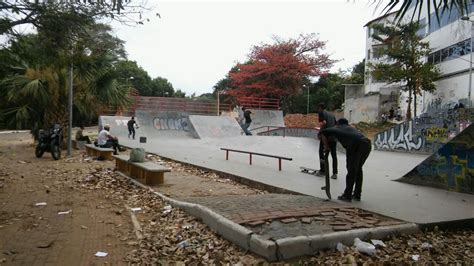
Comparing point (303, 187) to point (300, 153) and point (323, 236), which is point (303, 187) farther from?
point (300, 153)

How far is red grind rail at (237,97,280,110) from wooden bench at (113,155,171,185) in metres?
23.8

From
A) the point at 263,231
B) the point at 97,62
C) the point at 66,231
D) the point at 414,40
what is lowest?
the point at 66,231

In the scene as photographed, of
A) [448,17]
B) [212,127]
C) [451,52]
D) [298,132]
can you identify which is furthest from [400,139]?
[451,52]

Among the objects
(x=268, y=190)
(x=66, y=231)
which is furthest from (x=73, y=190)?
(x=268, y=190)

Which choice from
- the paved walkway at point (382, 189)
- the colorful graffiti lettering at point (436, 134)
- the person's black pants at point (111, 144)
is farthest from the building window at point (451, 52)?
the person's black pants at point (111, 144)

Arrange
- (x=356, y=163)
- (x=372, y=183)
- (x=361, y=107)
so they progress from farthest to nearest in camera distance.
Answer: (x=361, y=107) → (x=372, y=183) → (x=356, y=163)

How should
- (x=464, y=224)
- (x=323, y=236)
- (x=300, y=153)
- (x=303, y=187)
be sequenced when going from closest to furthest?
(x=323, y=236)
(x=464, y=224)
(x=303, y=187)
(x=300, y=153)

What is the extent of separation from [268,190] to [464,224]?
12.1ft

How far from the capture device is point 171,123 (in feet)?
90.4

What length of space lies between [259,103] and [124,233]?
94.0 feet

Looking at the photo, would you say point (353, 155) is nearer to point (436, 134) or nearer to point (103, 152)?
point (103, 152)

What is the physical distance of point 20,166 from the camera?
13.0 metres

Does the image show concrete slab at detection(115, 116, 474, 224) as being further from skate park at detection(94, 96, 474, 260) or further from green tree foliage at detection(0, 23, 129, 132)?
green tree foliage at detection(0, 23, 129, 132)

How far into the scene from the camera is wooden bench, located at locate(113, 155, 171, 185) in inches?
353
